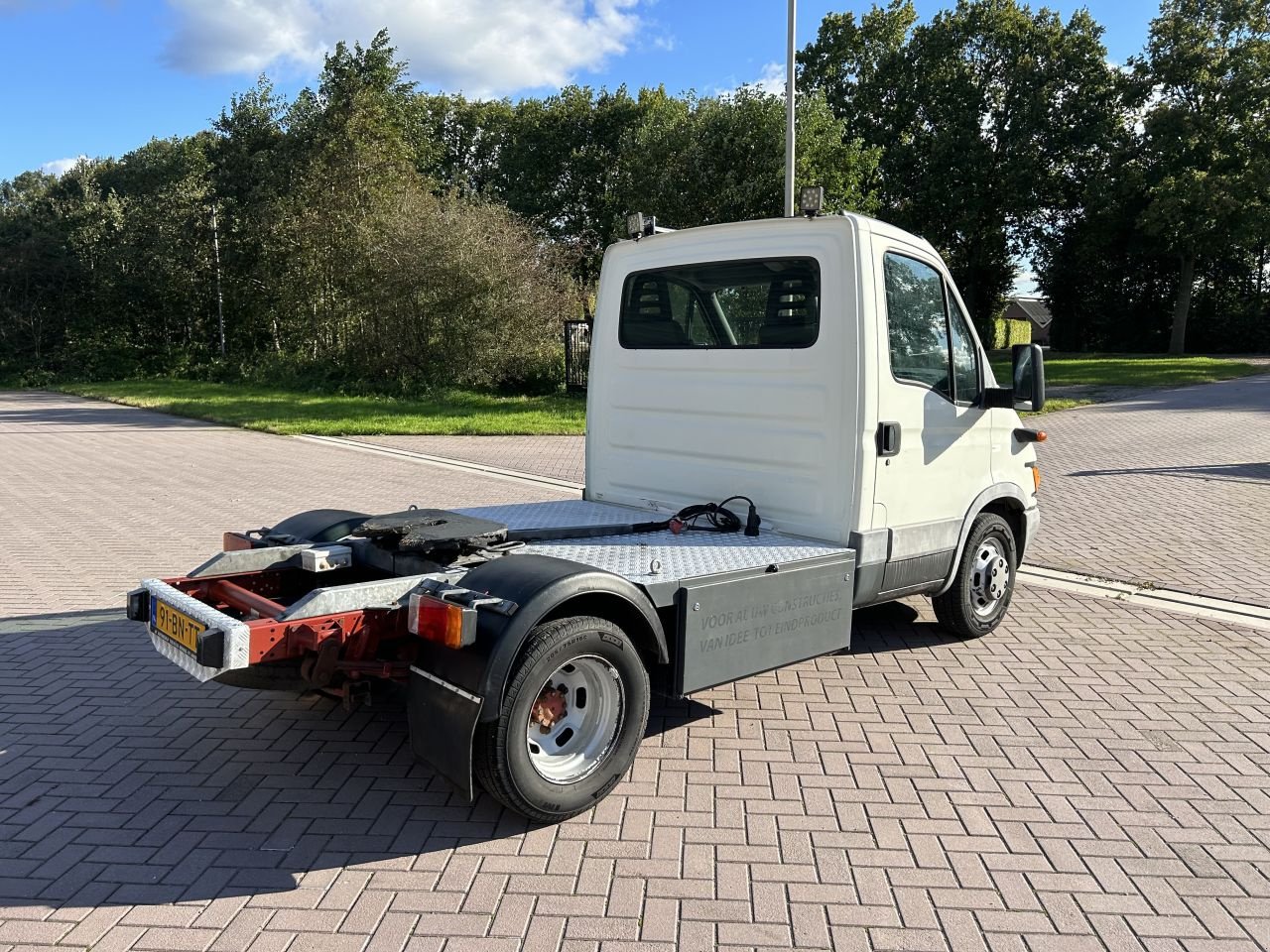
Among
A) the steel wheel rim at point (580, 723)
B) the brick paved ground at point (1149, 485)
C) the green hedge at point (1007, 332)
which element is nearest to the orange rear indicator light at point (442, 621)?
the steel wheel rim at point (580, 723)

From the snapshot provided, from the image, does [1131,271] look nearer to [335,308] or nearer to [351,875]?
[335,308]

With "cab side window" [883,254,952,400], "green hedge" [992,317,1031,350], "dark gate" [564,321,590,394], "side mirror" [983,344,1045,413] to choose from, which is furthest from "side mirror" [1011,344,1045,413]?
"green hedge" [992,317,1031,350]

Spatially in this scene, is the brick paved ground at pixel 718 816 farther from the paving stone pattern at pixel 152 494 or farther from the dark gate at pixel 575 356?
the dark gate at pixel 575 356

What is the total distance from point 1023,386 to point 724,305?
179 cm

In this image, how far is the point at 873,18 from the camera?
39.6 m

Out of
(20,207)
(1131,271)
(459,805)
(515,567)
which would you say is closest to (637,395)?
(515,567)

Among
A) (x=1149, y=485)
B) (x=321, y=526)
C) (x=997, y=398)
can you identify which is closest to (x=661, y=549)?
(x=321, y=526)

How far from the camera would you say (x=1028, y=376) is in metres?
5.37

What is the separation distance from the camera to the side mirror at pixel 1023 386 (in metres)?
5.32

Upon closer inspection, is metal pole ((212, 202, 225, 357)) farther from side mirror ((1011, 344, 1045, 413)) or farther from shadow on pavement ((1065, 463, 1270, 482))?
side mirror ((1011, 344, 1045, 413))

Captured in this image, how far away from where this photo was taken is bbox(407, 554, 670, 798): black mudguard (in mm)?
3182

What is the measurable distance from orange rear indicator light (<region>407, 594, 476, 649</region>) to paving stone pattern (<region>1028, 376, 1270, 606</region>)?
6003 millimetres

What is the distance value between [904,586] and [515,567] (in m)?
2.34

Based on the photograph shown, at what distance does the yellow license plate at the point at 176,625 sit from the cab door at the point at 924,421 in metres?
3.08
